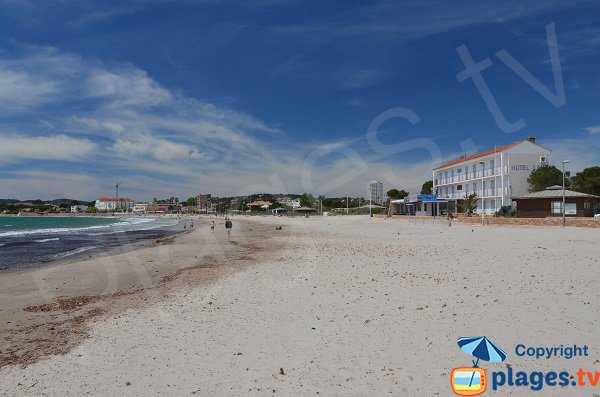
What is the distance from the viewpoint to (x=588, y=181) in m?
47.6

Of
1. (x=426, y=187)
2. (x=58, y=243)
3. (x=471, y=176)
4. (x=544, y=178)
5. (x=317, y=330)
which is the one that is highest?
(x=426, y=187)

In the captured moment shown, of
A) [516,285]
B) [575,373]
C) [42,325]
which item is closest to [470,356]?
[575,373]

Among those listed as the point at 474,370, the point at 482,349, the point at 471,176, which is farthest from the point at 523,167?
the point at 474,370

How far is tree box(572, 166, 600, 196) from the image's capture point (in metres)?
47.2

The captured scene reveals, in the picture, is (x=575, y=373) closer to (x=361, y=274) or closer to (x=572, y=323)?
Result: (x=572, y=323)

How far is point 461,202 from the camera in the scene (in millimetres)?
53781

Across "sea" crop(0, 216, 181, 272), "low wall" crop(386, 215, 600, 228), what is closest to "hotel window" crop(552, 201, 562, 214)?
"low wall" crop(386, 215, 600, 228)

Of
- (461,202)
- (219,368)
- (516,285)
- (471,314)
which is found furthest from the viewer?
(461,202)

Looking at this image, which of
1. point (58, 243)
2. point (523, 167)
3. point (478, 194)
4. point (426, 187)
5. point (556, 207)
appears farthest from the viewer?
point (426, 187)

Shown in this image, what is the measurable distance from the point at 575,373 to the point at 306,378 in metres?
3.04

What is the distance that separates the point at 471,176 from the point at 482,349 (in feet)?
170

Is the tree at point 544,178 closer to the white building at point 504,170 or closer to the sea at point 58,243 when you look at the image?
the white building at point 504,170

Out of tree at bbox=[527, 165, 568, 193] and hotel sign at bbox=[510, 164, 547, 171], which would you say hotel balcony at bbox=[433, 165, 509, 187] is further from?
tree at bbox=[527, 165, 568, 193]

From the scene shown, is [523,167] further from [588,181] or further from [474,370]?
[474,370]
